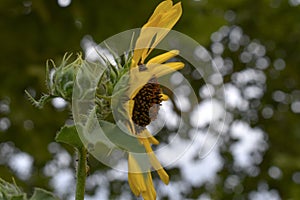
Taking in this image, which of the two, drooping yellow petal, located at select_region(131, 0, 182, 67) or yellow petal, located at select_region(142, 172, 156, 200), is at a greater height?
drooping yellow petal, located at select_region(131, 0, 182, 67)

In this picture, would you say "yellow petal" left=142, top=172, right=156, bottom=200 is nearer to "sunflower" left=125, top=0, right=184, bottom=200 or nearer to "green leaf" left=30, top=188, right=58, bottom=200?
"sunflower" left=125, top=0, right=184, bottom=200

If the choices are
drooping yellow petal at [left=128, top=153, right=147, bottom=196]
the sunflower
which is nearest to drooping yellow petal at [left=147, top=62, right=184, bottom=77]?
the sunflower

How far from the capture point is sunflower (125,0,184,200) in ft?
2.34

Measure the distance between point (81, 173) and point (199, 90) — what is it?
221 centimetres

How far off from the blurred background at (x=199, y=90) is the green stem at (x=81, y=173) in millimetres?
1432

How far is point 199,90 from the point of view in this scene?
9.42 ft

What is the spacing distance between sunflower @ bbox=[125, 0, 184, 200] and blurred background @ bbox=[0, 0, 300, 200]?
1364 mm

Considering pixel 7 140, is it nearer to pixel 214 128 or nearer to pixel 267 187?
pixel 214 128

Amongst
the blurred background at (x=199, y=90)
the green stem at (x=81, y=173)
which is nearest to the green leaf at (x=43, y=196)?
the green stem at (x=81, y=173)

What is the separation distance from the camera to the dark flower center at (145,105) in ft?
2.45

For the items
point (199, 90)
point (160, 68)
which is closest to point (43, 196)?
point (160, 68)

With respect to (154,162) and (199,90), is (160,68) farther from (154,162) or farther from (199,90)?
(199,90)

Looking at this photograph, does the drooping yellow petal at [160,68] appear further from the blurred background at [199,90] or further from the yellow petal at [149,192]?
the blurred background at [199,90]

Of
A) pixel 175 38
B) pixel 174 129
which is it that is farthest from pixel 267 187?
pixel 175 38
